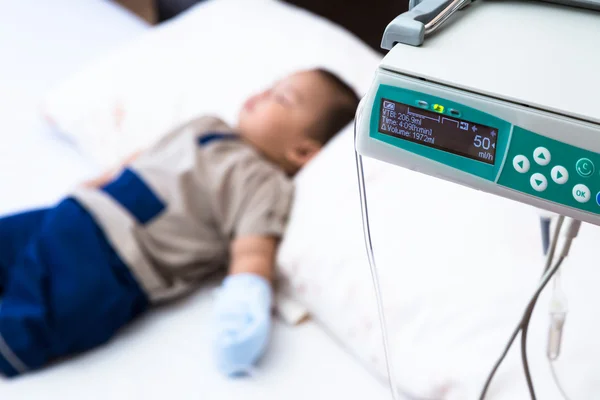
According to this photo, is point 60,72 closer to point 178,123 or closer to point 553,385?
point 178,123

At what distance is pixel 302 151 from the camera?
4.14 ft

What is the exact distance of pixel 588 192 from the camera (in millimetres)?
447

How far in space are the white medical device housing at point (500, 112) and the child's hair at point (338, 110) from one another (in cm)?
71

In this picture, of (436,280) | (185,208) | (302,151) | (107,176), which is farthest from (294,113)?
(436,280)

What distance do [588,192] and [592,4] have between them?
0.20 m

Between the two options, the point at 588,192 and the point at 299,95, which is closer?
the point at 588,192

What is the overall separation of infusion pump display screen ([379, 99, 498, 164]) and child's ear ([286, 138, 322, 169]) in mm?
743

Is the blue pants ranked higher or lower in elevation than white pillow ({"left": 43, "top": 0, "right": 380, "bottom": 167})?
lower

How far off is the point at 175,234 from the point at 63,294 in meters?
0.22

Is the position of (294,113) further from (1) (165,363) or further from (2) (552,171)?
(2) (552,171)

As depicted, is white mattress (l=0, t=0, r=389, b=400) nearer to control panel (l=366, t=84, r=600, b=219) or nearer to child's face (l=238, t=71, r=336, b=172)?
child's face (l=238, t=71, r=336, b=172)

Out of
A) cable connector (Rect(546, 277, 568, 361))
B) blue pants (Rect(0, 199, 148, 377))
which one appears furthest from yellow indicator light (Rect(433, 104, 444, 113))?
blue pants (Rect(0, 199, 148, 377))

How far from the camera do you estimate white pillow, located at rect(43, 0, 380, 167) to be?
134 cm

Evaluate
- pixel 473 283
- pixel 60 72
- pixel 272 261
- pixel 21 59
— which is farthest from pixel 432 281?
pixel 21 59
